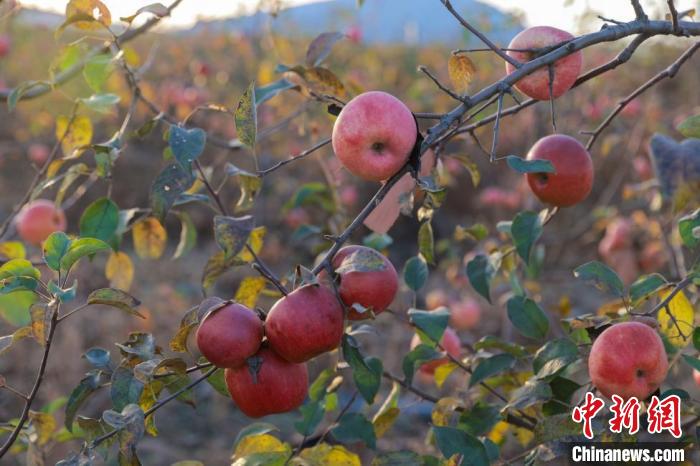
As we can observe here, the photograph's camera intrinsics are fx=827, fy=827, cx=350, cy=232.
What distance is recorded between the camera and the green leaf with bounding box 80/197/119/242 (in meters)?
1.09

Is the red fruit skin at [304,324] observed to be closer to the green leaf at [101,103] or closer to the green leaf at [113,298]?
the green leaf at [113,298]

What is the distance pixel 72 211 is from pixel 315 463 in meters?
4.02

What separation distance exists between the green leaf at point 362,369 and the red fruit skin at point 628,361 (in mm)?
247

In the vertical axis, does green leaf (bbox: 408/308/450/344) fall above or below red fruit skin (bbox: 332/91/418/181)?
below

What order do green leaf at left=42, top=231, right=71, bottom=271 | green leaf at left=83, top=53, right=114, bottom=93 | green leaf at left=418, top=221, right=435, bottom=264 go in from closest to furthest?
green leaf at left=42, top=231, right=71, bottom=271 < green leaf at left=418, top=221, right=435, bottom=264 < green leaf at left=83, top=53, right=114, bottom=93

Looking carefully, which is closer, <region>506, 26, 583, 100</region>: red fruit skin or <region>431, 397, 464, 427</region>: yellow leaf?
<region>506, 26, 583, 100</region>: red fruit skin

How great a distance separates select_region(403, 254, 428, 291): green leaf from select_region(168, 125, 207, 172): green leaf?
364 mm

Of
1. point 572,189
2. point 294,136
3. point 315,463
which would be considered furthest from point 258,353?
point 294,136

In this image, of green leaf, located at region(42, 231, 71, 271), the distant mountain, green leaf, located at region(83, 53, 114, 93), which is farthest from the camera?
the distant mountain

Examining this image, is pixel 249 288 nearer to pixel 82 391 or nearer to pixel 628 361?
pixel 82 391

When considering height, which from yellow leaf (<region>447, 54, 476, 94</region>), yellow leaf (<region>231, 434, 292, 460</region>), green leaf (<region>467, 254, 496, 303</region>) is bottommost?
yellow leaf (<region>231, 434, 292, 460</region>)

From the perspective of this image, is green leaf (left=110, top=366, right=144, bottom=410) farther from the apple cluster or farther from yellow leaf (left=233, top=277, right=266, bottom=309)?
yellow leaf (left=233, top=277, right=266, bottom=309)

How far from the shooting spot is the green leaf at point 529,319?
112cm

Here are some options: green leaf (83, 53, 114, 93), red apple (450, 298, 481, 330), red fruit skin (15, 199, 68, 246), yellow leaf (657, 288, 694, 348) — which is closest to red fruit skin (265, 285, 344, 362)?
yellow leaf (657, 288, 694, 348)
